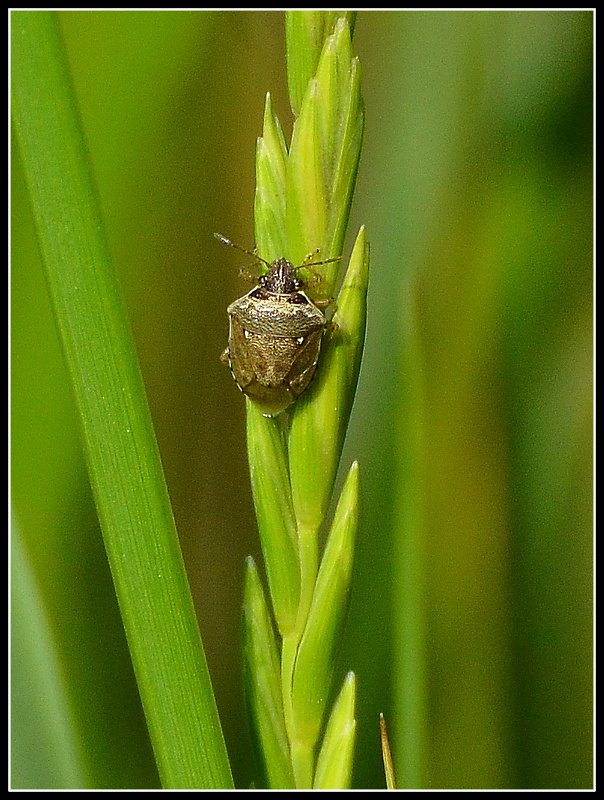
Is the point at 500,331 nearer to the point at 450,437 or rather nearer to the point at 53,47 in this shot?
the point at 450,437

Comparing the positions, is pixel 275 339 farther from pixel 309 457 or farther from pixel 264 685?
pixel 264 685

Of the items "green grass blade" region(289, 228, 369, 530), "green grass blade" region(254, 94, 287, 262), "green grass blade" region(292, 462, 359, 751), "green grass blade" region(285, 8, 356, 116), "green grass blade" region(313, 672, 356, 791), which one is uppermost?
"green grass blade" region(285, 8, 356, 116)

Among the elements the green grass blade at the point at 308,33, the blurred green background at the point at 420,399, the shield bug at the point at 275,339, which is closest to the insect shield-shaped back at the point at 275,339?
the shield bug at the point at 275,339

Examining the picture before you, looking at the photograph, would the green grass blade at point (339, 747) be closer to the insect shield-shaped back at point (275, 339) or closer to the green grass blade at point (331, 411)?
the green grass blade at point (331, 411)

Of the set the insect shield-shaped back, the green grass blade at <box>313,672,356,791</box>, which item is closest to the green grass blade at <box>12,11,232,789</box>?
the green grass blade at <box>313,672,356,791</box>

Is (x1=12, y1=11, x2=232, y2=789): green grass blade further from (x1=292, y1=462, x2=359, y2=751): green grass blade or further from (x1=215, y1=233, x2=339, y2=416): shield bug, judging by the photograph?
(x1=215, y1=233, x2=339, y2=416): shield bug

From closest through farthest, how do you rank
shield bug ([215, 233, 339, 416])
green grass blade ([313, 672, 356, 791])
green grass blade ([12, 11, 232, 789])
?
green grass blade ([12, 11, 232, 789]) → green grass blade ([313, 672, 356, 791]) → shield bug ([215, 233, 339, 416])

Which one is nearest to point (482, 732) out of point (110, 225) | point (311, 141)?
point (311, 141)
